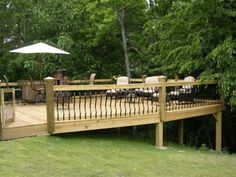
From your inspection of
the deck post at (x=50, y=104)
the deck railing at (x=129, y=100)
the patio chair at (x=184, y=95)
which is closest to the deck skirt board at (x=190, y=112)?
the deck railing at (x=129, y=100)

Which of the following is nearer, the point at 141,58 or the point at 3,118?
the point at 3,118

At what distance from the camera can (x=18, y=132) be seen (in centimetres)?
720

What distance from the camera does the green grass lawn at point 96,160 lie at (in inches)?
237

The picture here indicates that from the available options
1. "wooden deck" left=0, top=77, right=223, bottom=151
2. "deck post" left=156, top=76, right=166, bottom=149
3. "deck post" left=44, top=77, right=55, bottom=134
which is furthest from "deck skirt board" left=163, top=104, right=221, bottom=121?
"deck post" left=44, top=77, right=55, bottom=134

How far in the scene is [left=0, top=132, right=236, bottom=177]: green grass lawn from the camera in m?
6.02

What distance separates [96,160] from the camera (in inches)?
268

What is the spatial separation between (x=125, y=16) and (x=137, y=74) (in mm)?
2399

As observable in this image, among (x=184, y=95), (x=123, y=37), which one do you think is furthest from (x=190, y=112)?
(x=123, y=37)

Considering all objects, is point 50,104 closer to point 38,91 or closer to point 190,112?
point 38,91

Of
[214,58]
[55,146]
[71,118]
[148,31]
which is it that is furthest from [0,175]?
[148,31]

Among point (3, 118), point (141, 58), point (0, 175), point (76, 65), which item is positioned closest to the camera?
point (0, 175)

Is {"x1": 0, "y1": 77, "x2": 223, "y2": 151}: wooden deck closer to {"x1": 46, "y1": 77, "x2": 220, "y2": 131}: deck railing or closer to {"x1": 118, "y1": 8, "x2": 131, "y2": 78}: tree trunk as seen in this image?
{"x1": 46, "y1": 77, "x2": 220, "y2": 131}: deck railing

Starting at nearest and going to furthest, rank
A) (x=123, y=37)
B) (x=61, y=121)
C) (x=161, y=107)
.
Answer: (x=61, y=121)
(x=161, y=107)
(x=123, y=37)

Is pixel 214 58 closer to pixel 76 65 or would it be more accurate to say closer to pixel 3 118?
pixel 76 65
